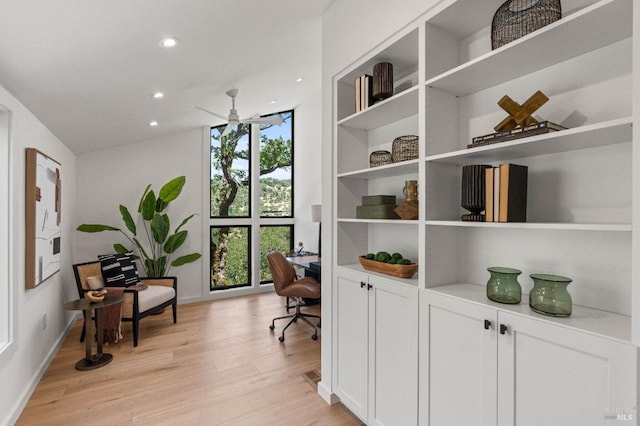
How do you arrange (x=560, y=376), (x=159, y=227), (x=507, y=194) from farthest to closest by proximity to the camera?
(x=159, y=227)
(x=507, y=194)
(x=560, y=376)

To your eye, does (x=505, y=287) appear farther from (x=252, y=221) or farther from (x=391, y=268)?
(x=252, y=221)

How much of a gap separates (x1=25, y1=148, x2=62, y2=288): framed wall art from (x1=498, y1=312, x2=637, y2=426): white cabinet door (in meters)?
3.19

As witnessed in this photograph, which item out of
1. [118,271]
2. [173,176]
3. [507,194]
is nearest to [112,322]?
[118,271]

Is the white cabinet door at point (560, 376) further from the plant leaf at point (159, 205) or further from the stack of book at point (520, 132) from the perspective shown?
the plant leaf at point (159, 205)

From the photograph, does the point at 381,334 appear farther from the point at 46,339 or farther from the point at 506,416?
the point at 46,339

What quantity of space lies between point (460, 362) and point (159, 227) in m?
4.30

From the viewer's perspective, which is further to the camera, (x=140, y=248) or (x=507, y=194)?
(x=140, y=248)

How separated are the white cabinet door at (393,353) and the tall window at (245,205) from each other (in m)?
4.09

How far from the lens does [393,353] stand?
6.27ft

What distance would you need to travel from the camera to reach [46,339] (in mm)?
3061

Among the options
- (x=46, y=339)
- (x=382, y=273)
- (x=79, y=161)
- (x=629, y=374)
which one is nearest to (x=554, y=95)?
(x=629, y=374)

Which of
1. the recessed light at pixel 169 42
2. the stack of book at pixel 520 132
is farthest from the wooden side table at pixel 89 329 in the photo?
the stack of book at pixel 520 132

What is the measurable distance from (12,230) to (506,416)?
122 inches

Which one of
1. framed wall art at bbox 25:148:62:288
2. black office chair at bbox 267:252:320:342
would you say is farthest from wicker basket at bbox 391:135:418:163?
framed wall art at bbox 25:148:62:288
